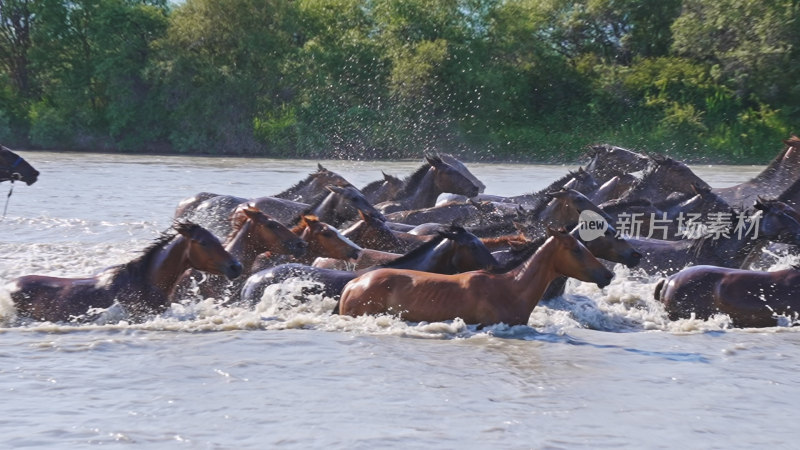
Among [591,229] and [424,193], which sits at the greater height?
[591,229]

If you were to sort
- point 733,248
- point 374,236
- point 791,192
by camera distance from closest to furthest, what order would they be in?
point 733,248 < point 374,236 < point 791,192

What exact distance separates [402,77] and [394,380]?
3192cm

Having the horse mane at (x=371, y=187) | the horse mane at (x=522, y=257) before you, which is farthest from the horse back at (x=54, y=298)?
the horse mane at (x=371, y=187)

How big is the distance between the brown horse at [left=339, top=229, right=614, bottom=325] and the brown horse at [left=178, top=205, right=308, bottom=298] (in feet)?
3.73

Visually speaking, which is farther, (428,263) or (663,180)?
(663,180)

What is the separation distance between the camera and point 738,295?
7.71m

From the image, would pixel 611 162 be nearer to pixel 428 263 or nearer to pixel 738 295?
pixel 738 295

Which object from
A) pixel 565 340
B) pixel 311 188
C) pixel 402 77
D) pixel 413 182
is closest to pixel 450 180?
pixel 413 182

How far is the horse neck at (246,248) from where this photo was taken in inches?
330

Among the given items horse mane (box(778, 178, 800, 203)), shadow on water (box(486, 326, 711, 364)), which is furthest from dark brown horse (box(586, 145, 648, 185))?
shadow on water (box(486, 326, 711, 364))

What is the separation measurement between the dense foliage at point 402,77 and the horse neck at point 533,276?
26.9 m

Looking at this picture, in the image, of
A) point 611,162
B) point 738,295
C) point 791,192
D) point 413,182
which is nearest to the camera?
point 738,295

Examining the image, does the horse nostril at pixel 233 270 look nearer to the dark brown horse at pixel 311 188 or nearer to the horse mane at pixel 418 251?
the horse mane at pixel 418 251

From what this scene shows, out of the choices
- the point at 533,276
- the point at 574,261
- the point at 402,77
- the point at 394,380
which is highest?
the point at 402,77
